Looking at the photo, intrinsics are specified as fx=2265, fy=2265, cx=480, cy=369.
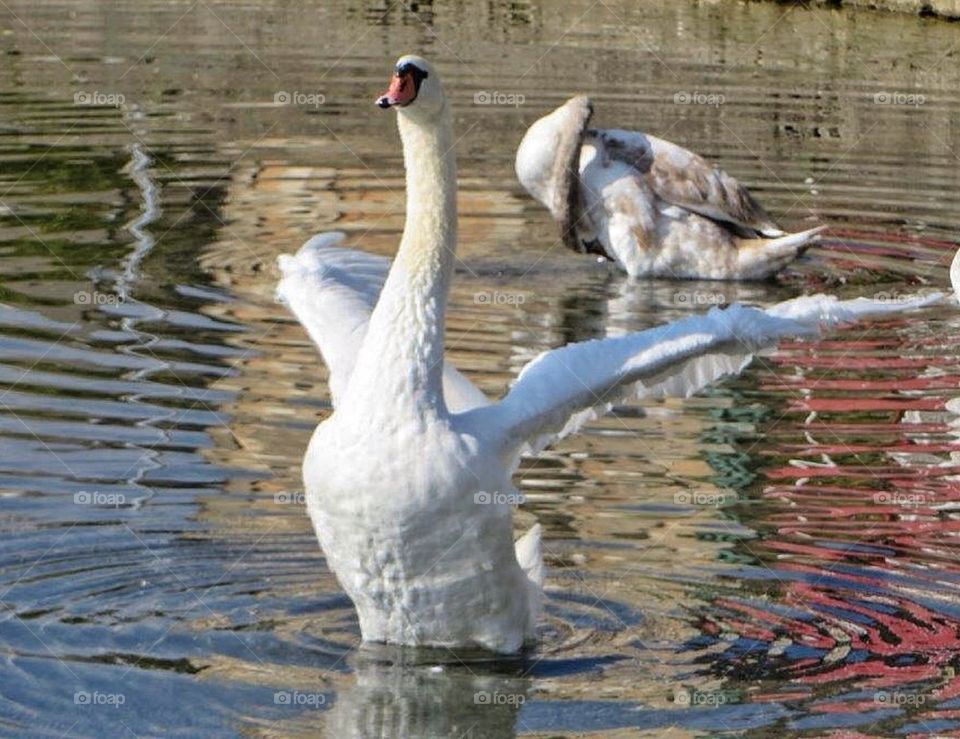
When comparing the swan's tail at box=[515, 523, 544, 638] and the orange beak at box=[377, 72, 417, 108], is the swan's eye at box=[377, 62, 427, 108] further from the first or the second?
the swan's tail at box=[515, 523, 544, 638]

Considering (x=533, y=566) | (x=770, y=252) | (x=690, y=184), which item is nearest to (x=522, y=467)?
(x=533, y=566)

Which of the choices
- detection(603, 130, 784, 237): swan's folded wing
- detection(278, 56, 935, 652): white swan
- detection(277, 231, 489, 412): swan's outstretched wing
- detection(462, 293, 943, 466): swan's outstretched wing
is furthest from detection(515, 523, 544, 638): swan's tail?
detection(603, 130, 784, 237): swan's folded wing

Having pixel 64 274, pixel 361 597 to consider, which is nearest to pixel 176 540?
pixel 361 597

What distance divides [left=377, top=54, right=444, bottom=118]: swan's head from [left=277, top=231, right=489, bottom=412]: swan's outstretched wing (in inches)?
35.8

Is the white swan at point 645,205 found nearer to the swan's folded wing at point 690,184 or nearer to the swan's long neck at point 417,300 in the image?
the swan's folded wing at point 690,184

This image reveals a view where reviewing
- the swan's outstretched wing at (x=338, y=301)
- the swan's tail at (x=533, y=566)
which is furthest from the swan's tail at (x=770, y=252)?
the swan's tail at (x=533, y=566)

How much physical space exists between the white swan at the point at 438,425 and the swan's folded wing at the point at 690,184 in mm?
6225

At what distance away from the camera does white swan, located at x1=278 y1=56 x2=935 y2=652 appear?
22.7 feet

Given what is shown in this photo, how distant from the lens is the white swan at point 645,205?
13.5 m

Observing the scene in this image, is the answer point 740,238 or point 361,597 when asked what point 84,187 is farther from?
point 361,597

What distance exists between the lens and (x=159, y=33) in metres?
23.5

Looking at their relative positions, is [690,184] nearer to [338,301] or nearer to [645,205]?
[645,205]

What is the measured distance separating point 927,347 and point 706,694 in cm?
511

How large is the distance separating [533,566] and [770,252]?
6.24 metres
